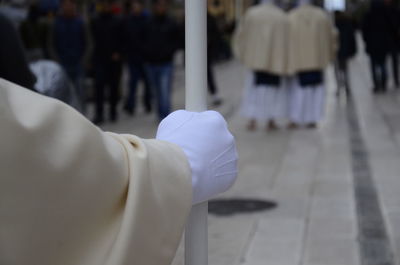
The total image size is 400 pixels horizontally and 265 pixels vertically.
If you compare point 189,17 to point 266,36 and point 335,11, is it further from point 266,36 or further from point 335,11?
point 335,11

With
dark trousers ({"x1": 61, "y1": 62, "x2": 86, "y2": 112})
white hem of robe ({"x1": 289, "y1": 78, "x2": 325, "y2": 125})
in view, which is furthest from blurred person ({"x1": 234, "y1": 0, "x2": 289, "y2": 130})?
dark trousers ({"x1": 61, "y1": 62, "x2": 86, "y2": 112})

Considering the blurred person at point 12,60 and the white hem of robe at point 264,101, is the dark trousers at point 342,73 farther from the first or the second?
the blurred person at point 12,60

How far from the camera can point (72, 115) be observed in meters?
1.68

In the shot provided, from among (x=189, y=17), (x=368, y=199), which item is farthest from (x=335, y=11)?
(x=189, y=17)

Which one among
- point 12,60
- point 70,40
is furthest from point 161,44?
point 12,60

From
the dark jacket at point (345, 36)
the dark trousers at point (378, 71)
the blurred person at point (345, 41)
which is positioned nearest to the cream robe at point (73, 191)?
the blurred person at point (345, 41)

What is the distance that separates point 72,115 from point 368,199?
575 cm

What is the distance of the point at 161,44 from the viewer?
41.5ft

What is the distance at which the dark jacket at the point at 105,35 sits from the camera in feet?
42.9

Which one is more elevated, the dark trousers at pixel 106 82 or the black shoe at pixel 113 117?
the dark trousers at pixel 106 82

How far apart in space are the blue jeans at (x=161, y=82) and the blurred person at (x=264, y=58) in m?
1.16

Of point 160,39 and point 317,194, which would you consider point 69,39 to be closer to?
point 160,39

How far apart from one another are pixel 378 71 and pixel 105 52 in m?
7.11

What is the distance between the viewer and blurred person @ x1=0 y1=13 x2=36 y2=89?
4480 millimetres
